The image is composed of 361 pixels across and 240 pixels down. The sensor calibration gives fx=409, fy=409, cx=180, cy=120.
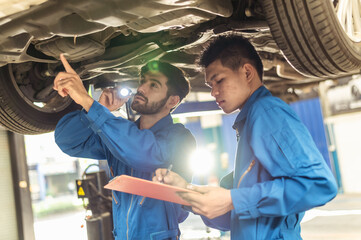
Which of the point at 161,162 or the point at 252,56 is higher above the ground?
the point at 252,56

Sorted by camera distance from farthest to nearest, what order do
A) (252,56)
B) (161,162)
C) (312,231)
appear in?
(312,231)
(161,162)
(252,56)

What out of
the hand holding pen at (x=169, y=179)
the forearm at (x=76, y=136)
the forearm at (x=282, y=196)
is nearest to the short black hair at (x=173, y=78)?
the forearm at (x=76, y=136)

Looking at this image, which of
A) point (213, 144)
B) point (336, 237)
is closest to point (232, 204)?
point (336, 237)

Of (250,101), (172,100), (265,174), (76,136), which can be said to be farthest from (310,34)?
(76,136)

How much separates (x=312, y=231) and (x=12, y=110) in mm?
5099

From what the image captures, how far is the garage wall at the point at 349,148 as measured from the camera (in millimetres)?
11898

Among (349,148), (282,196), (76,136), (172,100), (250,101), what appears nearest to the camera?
(282,196)

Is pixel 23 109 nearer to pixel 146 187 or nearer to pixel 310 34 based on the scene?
pixel 146 187

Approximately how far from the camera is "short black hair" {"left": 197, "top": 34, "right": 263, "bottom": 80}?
5.40 feet

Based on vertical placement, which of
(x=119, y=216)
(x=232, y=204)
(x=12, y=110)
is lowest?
(x=119, y=216)

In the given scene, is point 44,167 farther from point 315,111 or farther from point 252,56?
point 252,56

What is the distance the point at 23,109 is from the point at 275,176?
185 cm

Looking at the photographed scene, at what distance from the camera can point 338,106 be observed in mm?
12203

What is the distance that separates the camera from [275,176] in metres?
1.29
